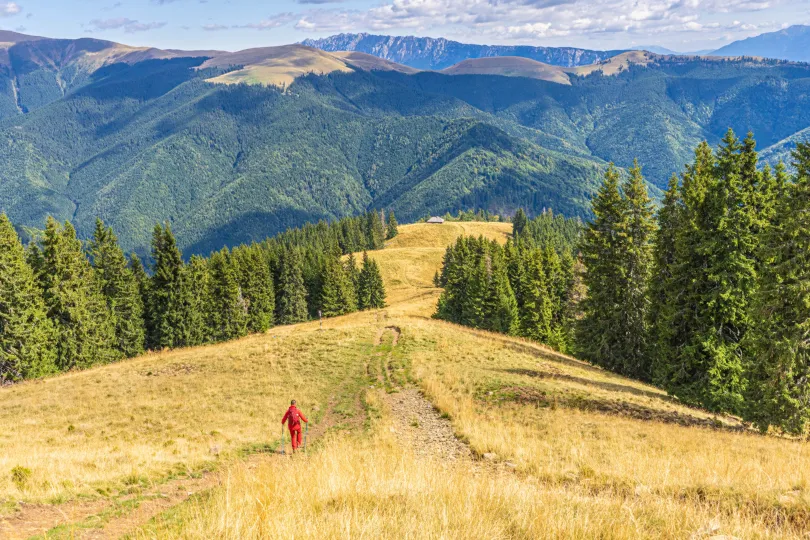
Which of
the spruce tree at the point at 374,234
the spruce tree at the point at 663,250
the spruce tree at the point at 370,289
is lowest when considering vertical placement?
the spruce tree at the point at 370,289

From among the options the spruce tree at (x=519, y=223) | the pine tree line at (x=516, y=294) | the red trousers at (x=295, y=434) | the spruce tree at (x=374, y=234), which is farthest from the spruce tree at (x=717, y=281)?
the spruce tree at (x=374, y=234)

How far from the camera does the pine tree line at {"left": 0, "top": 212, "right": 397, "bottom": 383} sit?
4472cm

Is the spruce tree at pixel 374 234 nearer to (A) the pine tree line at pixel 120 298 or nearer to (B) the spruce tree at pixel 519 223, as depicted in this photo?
(B) the spruce tree at pixel 519 223

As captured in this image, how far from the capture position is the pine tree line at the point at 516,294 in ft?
219

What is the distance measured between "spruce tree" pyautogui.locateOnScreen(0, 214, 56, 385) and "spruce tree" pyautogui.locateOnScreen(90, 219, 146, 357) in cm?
1274

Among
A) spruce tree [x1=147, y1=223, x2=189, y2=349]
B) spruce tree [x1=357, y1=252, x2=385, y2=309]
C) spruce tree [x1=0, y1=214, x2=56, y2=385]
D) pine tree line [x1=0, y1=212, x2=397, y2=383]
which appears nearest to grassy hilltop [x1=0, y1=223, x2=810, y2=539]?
spruce tree [x1=0, y1=214, x2=56, y2=385]

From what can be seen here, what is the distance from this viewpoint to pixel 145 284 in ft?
216

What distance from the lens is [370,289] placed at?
113m

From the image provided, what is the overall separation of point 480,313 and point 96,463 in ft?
210

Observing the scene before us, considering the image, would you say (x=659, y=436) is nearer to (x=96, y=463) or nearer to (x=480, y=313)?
(x=96, y=463)

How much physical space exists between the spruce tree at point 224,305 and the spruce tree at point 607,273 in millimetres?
56546

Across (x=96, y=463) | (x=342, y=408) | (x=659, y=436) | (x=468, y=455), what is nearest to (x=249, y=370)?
(x=342, y=408)

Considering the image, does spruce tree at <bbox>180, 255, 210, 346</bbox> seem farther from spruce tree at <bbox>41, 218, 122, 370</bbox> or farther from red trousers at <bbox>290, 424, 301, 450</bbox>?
red trousers at <bbox>290, 424, 301, 450</bbox>

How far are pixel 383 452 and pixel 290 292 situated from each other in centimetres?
8974
